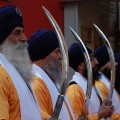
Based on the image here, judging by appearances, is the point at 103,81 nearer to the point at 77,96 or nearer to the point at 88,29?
the point at 77,96

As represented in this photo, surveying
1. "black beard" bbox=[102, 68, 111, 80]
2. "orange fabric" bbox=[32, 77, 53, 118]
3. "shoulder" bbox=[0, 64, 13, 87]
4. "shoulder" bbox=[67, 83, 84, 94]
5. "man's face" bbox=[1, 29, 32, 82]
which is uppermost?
"man's face" bbox=[1, 29, 32, 82]

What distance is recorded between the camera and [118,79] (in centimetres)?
606

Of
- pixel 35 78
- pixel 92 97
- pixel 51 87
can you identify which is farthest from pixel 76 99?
pixel 35 78

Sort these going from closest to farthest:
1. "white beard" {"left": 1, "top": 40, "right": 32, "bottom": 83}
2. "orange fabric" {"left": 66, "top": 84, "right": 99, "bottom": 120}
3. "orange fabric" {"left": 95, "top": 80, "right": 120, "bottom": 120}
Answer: "white beard" {"left": 1, "top": 40, "right": 32, "bottom": 83} < "orange fabric" {"left": 66, "top": 84, "right": 99, "bottom": 120} < "orange fabric" {"left": 95, "top": 80, "right": 120, "bottom": 120}

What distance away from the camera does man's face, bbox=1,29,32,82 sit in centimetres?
321

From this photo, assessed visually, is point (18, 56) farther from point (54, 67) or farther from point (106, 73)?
point (106, 73)

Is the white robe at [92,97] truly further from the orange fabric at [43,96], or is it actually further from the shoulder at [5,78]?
the shoulder at [5,78]

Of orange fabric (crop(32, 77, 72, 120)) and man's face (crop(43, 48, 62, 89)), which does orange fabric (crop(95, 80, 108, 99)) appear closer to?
man's face (crop(43, 48, 62, 89))

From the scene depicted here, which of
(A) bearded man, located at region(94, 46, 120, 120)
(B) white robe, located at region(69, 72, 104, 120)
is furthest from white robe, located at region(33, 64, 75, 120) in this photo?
(A) bearded man, located at region(94, 46, 120, 120)

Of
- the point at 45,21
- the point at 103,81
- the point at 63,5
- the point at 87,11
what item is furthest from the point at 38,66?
the point at 87,11

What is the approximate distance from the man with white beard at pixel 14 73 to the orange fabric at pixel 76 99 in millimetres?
1176

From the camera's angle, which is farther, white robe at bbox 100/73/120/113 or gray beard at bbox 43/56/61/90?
white robe at bbox 100/73/120/113

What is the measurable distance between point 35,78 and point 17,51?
0.50 meters

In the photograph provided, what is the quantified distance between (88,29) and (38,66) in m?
6.42
